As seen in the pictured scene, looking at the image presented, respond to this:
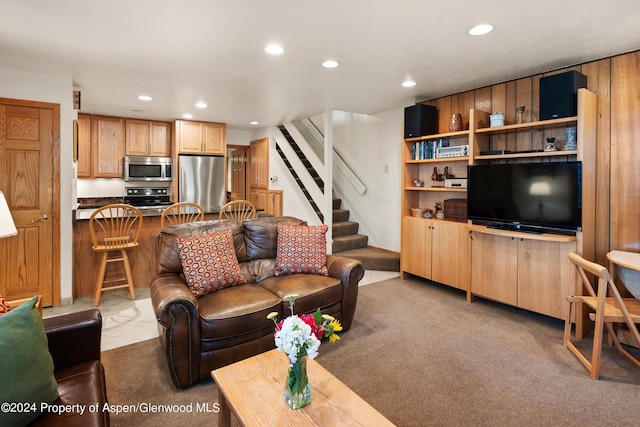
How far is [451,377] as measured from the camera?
2.34m

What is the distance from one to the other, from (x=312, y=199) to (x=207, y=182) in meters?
1.98

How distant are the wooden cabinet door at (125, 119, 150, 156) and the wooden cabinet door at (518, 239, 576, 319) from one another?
19.8 feet

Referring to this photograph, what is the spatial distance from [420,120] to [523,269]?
2103 millimetres

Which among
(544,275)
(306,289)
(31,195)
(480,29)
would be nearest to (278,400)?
(306,289)

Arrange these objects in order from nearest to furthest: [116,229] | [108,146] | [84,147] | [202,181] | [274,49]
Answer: [274,49]
[116,229]
[84,147]
[108,146]
[202,181]

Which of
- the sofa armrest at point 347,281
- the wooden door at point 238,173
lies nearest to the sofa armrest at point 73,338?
the sofa armrest at point 347,281

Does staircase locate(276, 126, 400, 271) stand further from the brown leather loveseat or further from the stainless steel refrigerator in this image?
the brown leather loveseat

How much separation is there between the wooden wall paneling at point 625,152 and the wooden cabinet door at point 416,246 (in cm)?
177

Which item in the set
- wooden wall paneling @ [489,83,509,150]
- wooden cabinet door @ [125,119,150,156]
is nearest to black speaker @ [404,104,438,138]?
wooden wall paneling @ [489,83,509,150]

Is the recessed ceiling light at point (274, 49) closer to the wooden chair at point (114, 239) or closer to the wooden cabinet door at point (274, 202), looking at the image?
the wooden chair at point (114, 239)

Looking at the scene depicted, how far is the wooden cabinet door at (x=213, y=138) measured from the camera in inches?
249

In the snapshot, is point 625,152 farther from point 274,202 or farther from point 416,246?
point 274,202

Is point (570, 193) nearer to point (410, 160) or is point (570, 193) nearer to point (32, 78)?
point (410, 160)

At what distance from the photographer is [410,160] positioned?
4531 mm
